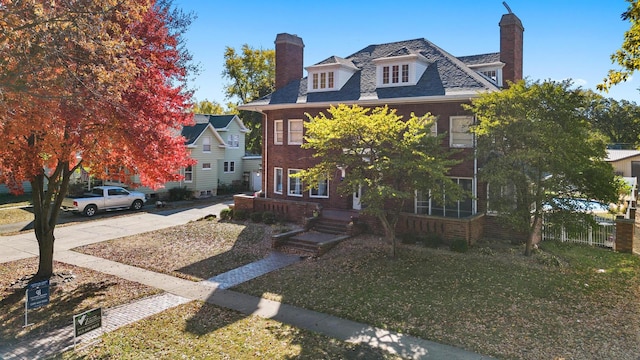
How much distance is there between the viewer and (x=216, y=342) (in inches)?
350

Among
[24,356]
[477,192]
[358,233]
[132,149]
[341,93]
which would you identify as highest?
[341,93]

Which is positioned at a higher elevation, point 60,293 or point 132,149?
point 132,149

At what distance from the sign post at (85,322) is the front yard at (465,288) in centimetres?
439

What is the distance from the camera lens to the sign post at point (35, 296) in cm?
970

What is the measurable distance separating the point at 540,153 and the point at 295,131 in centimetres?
1262

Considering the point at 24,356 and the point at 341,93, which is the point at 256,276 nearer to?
the point at 24,356

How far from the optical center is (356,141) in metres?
14.6

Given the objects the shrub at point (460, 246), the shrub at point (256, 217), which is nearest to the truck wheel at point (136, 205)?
the shrub at point (256, 217)

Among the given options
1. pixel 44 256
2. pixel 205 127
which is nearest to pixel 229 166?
pixel 205 127

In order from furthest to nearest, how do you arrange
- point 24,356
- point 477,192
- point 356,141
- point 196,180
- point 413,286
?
point 196,180
point 477,192
point 356,141
point 413,286
point 24,356

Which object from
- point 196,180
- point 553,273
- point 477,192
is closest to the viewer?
point 553,273

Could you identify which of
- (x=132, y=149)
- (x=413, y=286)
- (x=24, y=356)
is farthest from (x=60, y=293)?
(x=413, y=286)

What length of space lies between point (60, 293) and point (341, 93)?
14751 millimetres

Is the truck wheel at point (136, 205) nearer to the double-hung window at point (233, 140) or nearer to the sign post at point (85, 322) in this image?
the double-hung window at point (233, 140)
